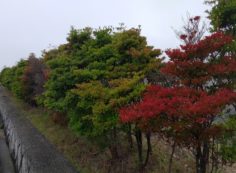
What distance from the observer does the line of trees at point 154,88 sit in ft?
25.6

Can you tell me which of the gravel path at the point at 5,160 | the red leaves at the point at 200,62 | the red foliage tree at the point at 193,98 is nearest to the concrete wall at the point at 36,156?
the gravel path at the point at 5,160

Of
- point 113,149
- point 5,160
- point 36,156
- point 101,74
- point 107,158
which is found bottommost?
point 5,160

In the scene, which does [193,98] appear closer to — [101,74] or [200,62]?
[200,62]

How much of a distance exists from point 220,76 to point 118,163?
4880mm

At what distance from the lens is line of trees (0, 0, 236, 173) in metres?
7.79

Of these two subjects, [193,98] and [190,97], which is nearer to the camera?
[193,98]

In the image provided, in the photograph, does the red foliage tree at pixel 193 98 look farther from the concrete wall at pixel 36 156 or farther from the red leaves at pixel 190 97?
the concrete wall at pixel 36 156

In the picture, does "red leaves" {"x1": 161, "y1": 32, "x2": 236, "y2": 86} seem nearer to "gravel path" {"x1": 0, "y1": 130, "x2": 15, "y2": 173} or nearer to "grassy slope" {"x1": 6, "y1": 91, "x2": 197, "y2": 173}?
"grassy slope" {"x1": 6, "y1": 91, "x2": 197, "y2": 173}

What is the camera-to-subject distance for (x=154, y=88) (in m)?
8.77

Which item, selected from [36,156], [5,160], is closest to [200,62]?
[36,156]

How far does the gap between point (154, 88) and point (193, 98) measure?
1192 millimetres

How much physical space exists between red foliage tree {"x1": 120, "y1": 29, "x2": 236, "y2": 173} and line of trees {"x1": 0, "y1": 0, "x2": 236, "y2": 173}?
0.02 m

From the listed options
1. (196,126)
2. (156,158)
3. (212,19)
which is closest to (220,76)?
(196,126)

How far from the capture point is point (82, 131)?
12430 mm
